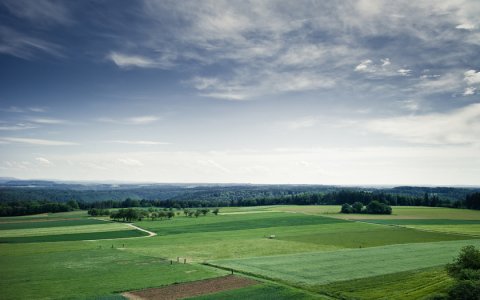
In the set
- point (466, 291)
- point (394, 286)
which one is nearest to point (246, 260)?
point (394, 286)

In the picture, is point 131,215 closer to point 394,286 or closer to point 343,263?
point 343,263

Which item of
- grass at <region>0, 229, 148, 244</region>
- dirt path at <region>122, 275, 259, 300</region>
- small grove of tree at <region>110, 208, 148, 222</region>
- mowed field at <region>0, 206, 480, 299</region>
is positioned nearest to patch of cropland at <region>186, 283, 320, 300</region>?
mowed field at <region>0, 206, 480, 299</region>

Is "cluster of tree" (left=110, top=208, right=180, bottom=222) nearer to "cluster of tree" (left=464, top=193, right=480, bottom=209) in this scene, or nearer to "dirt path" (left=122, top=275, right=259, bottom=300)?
"dirt path" (left=122, top=275, right=259, bottom=300)

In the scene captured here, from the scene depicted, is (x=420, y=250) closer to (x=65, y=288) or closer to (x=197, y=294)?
(x=197, y=294)

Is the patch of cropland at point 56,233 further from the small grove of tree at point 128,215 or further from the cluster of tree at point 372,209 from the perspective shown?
the cluster of tree at point 372,209

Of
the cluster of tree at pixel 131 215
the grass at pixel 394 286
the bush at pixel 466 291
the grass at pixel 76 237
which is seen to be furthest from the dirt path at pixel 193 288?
the cluster of tree at pixel 131 215

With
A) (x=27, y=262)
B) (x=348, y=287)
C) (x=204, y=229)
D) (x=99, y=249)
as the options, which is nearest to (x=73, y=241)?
(x=99, y=249)
